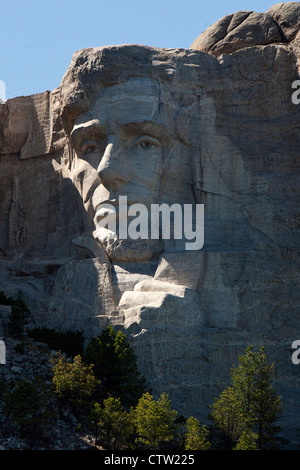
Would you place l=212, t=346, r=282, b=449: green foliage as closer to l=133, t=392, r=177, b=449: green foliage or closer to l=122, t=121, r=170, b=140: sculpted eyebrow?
l=133, t=392, r=177, b=449: green foliage

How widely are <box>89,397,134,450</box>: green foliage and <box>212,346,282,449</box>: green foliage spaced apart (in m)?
2.42

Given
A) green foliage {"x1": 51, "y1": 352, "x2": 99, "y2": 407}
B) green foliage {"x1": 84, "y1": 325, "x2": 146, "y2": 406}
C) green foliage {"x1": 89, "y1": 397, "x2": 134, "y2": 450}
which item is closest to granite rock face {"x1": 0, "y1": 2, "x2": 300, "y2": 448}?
green foliage {"x1": 84, "y1": 325, "x2": 146, "y2": 406}

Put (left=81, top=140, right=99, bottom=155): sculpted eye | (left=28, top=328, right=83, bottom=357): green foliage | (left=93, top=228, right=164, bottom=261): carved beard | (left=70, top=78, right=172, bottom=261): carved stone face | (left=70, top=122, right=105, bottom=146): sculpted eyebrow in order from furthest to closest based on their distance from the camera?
(left=81, top=140, right=99, bottom=155): sculpted eye < (left=70, top=122, right=105, bottom=146): sculpted eyebrow < (left=70, top=78, right=172, bottom=261): carved stone face < (left=93, top=228, right=164, bottom=261): carved beard < (left=28, top=328, right=83, bottom=357): green foliage

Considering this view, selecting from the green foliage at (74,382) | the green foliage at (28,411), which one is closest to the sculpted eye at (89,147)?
the green foliage at (74,382)

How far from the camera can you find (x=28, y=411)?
3284 centimetres

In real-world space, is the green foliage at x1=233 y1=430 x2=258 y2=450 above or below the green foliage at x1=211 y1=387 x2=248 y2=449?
below

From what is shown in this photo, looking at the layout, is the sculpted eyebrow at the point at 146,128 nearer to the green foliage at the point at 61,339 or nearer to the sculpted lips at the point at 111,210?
the sculpted lips at the point at 111,210

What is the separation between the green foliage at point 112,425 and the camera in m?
33.6

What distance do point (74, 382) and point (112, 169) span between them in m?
Result: 7.61

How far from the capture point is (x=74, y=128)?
4106cm

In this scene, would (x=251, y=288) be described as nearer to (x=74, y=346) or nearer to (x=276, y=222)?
(x=276, y=222)

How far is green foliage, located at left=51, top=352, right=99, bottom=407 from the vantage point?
3462cm

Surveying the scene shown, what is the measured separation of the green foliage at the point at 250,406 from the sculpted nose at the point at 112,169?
729 cm

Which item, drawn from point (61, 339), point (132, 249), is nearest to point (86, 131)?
point (132, 249)
